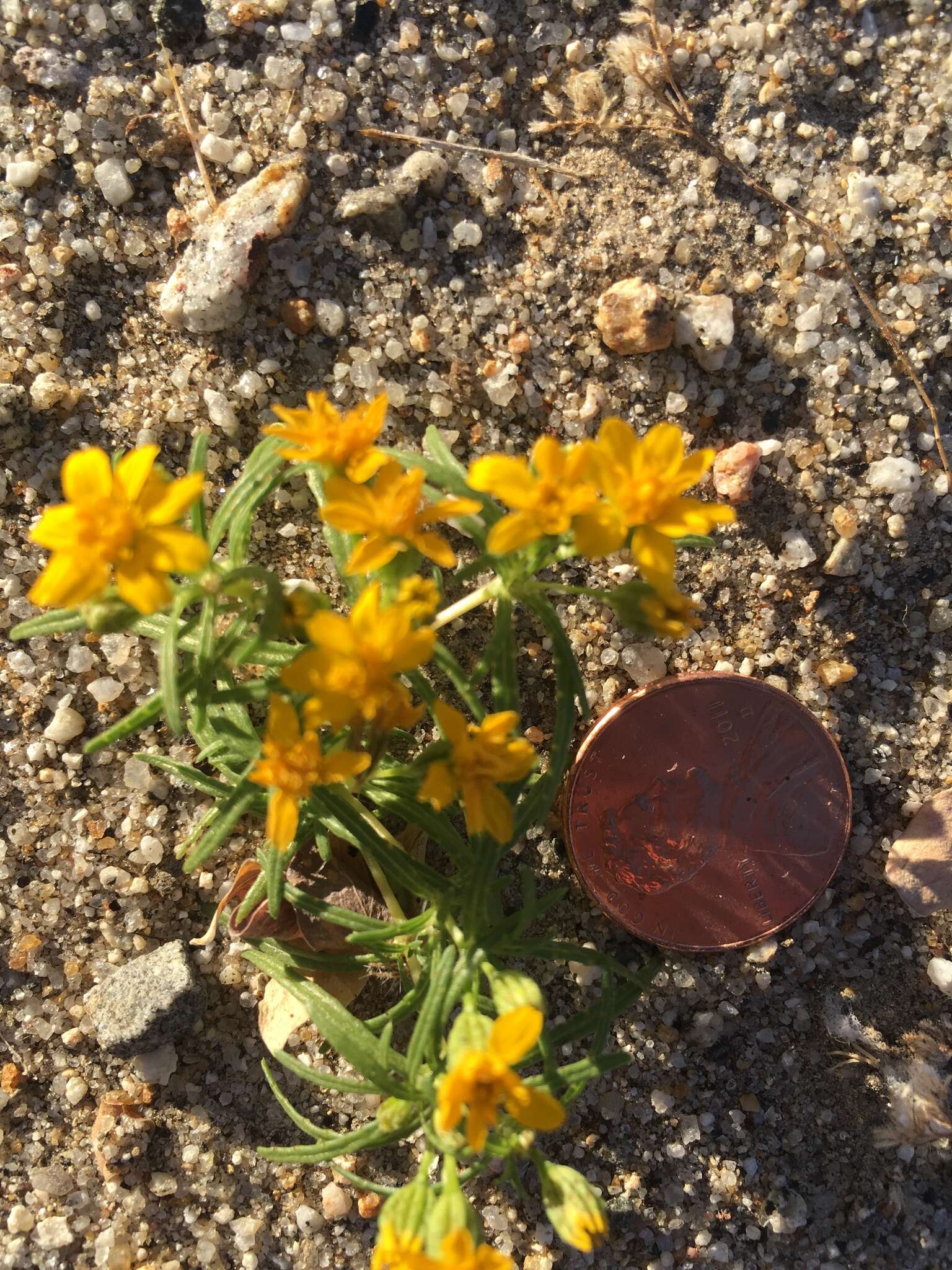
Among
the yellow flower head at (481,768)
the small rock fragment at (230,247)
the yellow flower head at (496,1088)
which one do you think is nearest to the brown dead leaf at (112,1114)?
the yellow flower head at (496,1088)

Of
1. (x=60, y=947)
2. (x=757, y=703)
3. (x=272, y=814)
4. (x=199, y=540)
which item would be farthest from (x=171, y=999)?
(x=757, y=703)

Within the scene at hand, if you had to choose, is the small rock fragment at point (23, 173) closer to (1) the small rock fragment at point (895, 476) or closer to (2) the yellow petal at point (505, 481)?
(2) the yellow petal at point (505, 481)

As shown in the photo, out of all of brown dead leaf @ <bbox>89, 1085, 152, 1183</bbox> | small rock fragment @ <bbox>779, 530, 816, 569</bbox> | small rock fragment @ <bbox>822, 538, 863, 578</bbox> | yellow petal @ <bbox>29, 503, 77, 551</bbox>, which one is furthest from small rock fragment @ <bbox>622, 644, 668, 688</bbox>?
brown dead leaf @ <bbox>89, 1085, 152, 1183</bbox>

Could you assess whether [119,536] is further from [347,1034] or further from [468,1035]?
[347,1034]

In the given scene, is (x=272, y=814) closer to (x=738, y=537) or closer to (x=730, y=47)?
(x=738, y=537)

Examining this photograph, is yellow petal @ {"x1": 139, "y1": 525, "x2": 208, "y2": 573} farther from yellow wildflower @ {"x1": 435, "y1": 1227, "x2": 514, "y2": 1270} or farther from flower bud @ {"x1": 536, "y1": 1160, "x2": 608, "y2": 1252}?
flower bud @ {"x1": 536, "y1": 1160, "x2": 608, "y2": 1252}

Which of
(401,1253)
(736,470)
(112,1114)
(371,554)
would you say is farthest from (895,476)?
(112,1114)
